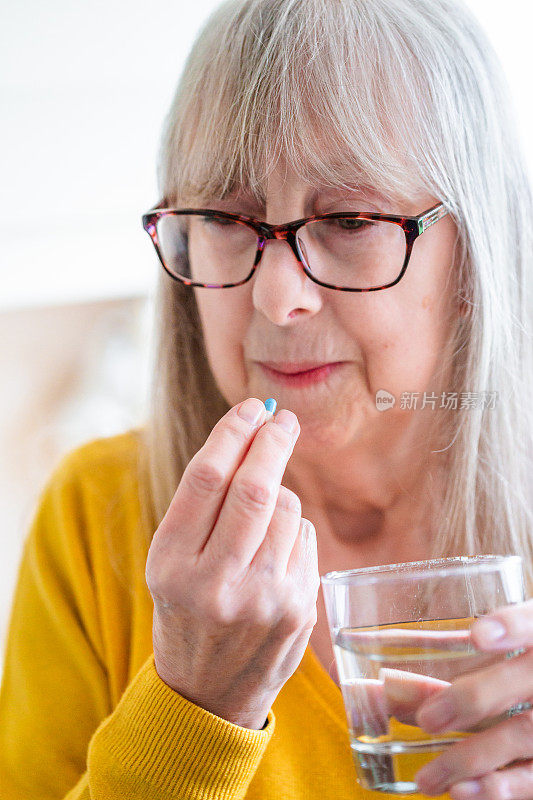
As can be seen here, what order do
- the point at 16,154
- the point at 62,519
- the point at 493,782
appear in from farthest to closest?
the point at 16,154 → the point at 62,519 → the point at 493,782

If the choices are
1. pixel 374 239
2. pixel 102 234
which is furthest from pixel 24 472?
pixel 374 239

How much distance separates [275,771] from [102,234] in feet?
4.05

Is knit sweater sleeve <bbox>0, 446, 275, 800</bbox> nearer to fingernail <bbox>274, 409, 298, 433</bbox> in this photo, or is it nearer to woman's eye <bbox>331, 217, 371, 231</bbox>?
fingernail <bbox>274, 409, 298, 433</bbox>

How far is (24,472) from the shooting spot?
81.1 inches

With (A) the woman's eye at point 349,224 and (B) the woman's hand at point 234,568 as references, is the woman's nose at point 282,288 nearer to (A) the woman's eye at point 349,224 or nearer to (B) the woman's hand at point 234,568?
(A) the woman's eye at point 349,224

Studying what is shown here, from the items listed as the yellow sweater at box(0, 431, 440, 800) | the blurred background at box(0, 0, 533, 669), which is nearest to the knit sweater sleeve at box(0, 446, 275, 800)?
the yellow sweater at box(0, 431, 440, 800)

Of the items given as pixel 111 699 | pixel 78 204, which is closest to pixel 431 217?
pixel 111 699

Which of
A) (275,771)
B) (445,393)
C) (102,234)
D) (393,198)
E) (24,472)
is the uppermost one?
(393,198)

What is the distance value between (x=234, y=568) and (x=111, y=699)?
1.53ft

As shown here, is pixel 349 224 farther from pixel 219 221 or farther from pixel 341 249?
pixel 219 221

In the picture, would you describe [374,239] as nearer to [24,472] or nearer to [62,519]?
[62,519]

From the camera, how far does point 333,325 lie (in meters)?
0.82

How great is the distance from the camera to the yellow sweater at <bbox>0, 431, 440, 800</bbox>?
0.66m

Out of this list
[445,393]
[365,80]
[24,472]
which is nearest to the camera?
[365,80]
